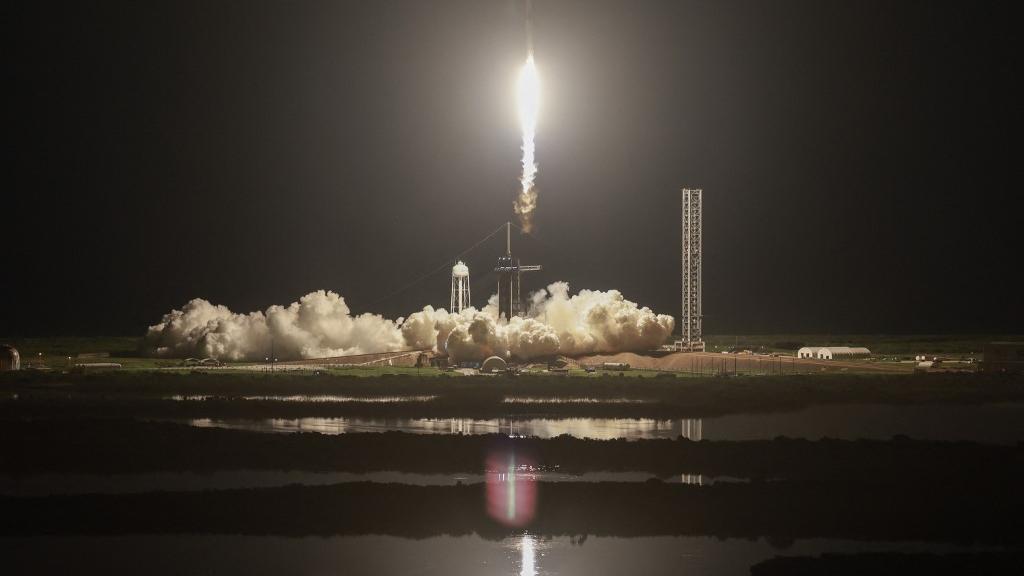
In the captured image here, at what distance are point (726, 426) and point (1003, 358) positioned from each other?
35.8 meters

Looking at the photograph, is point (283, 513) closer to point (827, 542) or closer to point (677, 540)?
point (677, 540)

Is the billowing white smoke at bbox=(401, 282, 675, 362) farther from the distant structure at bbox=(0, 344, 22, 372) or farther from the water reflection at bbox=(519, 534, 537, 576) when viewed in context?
the water reflection at bbox=(519, 534, 537, 576)

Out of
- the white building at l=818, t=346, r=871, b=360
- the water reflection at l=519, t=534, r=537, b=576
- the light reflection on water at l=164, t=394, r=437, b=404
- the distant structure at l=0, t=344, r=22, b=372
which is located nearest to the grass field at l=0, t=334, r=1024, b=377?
the white building at l=818, t=346, r=871, b=360

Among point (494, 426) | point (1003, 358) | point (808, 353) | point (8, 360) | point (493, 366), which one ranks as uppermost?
point (808, 353)

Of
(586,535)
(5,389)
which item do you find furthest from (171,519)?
(5,389)

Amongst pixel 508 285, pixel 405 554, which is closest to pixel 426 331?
pixel 508 285

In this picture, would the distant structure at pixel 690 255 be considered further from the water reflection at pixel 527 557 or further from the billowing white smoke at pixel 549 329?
the water reflection at pixel 527 557

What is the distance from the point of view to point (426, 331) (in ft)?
310

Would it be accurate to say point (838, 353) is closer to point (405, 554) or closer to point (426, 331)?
point (426, 331)

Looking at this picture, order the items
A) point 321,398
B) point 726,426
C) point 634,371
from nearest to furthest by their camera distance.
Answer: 1. point 726,426
2. point 321,398
3. point 634,371

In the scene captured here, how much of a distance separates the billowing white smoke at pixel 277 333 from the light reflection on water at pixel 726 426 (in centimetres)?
4268

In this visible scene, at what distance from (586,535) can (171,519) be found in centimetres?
1156

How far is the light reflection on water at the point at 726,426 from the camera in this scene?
47906 millimetres

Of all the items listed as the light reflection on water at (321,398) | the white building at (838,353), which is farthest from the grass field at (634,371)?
the light reflection on water at (321,398)
